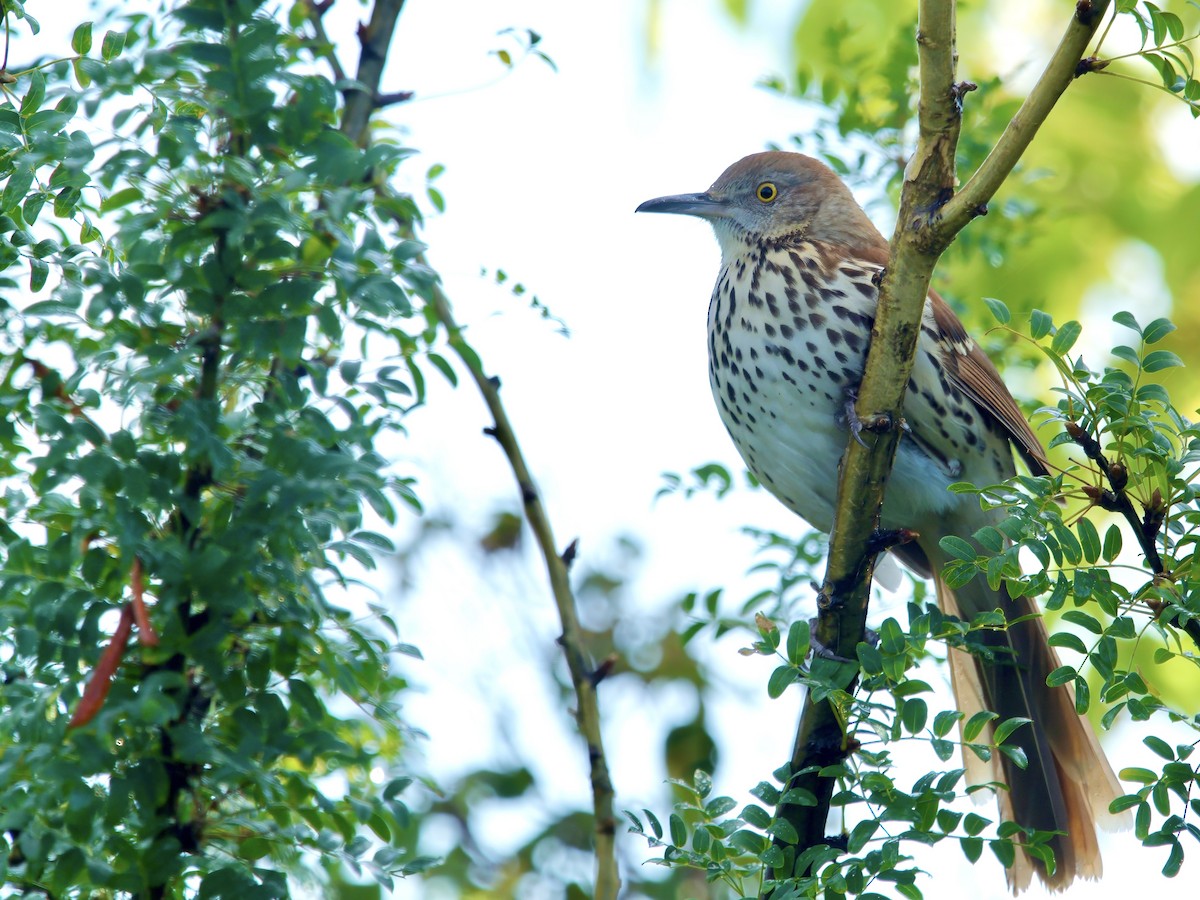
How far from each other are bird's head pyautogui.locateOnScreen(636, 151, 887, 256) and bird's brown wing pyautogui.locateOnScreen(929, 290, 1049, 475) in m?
0.40

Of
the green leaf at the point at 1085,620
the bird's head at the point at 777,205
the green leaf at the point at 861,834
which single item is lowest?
the green leaf at the point at 861,834

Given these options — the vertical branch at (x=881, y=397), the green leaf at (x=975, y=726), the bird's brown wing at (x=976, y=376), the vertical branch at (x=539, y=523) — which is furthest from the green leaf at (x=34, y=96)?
the bird's brown wing at (x=976, y=376)

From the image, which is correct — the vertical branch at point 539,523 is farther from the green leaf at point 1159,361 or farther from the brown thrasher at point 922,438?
the green leaf at point 1159,361

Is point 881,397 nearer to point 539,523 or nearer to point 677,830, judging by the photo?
point 539,523

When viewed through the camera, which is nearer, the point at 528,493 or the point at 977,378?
the point at 528,493

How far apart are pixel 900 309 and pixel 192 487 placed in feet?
3.86

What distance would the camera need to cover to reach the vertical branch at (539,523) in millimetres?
2361

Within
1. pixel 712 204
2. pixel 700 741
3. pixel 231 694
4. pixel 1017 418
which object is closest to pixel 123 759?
pixel 231 694

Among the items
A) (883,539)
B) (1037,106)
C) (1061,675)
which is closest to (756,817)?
(1061,675)

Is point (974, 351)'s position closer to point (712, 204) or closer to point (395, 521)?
point (712, 204)

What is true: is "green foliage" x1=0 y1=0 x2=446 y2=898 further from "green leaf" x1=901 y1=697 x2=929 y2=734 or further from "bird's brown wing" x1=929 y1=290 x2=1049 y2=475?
"bird's brown wing" x1=929 y1=290 x2=1049 y2=475

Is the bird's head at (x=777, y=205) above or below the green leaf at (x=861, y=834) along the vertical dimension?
above

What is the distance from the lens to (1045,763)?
331 cm

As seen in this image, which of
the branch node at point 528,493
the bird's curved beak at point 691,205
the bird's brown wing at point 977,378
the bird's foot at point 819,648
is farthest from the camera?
the bird's curved beak at point 691,205
